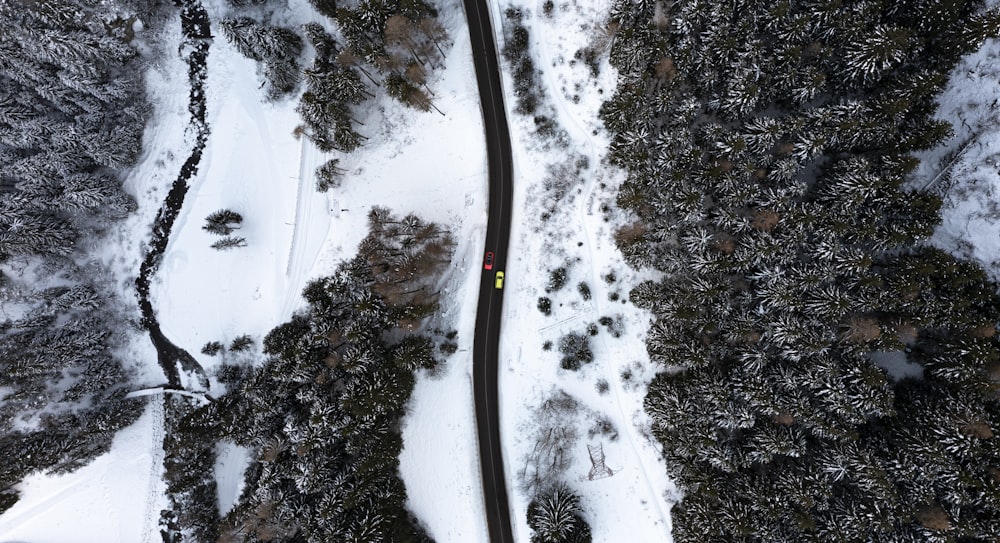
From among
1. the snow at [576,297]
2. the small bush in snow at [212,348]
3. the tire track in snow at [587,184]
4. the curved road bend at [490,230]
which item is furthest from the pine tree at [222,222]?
the tire track in snow at [587,184]

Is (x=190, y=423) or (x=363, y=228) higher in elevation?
(x=363, y=228)

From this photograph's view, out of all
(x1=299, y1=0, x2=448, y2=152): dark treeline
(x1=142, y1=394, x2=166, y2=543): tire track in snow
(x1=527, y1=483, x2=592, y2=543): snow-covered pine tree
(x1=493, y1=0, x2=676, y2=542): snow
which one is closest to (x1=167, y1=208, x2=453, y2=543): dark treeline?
(x1=142, y1=394, x2=166, y2=543): tire track in snow

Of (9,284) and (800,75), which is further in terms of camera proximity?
(9,284)

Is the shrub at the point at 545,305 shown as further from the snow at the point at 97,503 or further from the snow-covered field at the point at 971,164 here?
the snow at the point at 97,503

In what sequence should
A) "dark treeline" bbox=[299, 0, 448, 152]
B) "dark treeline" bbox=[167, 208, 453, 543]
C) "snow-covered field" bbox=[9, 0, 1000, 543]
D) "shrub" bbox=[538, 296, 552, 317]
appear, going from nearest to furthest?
"dark treeline" bbox=[167, 208, 453, 543]
"dark treeline" bbox=[299, 0, 448, 152]
"snow-covered field" bbox=[9, 0, 1000, 543]
"shrub" bbox=[538, 296, 552, 317]

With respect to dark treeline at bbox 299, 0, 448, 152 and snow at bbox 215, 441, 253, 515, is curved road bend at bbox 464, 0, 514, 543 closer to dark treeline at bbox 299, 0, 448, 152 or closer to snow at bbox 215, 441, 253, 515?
dark treeline at bbox 299, 0, 448, 152

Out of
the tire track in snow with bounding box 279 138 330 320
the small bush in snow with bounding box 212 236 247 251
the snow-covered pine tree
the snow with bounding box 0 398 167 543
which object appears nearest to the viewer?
the snow-covered pine tree

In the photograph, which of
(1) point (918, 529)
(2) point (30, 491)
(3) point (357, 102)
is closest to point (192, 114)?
(3) point (357, 102)

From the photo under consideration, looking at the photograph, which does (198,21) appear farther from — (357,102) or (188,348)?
(188,348)
